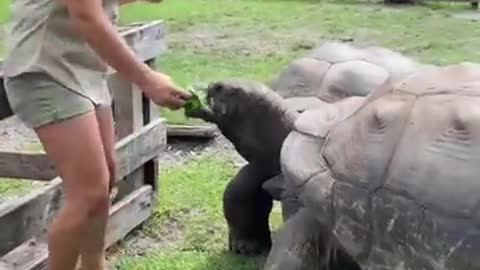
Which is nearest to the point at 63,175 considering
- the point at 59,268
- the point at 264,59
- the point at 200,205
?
the point at 59,268

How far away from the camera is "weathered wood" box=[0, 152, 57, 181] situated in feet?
16.7

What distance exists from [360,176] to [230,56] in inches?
271

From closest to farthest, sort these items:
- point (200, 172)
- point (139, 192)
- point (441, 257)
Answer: point (441, 257) → point (139, 192) → point (200, 172)

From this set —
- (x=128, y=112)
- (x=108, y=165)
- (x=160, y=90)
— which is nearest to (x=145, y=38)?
(x=128, y=112)

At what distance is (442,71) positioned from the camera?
368cm

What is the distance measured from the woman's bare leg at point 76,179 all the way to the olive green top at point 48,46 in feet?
0.44

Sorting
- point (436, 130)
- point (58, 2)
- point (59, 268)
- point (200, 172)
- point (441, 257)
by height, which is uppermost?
point (58, 2)

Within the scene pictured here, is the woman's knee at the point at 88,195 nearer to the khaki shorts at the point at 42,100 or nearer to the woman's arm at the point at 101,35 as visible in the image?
the khaki shorts at the point at 42,100

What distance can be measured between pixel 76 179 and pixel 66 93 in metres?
0.26

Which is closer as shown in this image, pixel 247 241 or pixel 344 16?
pixel 247 241

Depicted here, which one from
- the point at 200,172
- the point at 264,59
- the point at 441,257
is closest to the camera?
the point at 441,257

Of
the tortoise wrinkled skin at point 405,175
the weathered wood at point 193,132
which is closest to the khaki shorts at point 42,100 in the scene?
the tortoise wrinkled skin at point 405,175

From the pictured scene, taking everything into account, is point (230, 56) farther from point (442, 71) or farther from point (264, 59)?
point (442, 71)

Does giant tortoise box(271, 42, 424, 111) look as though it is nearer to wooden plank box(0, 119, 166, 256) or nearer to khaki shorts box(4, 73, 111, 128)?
wooden plank box(0, 119, 166, 256)
